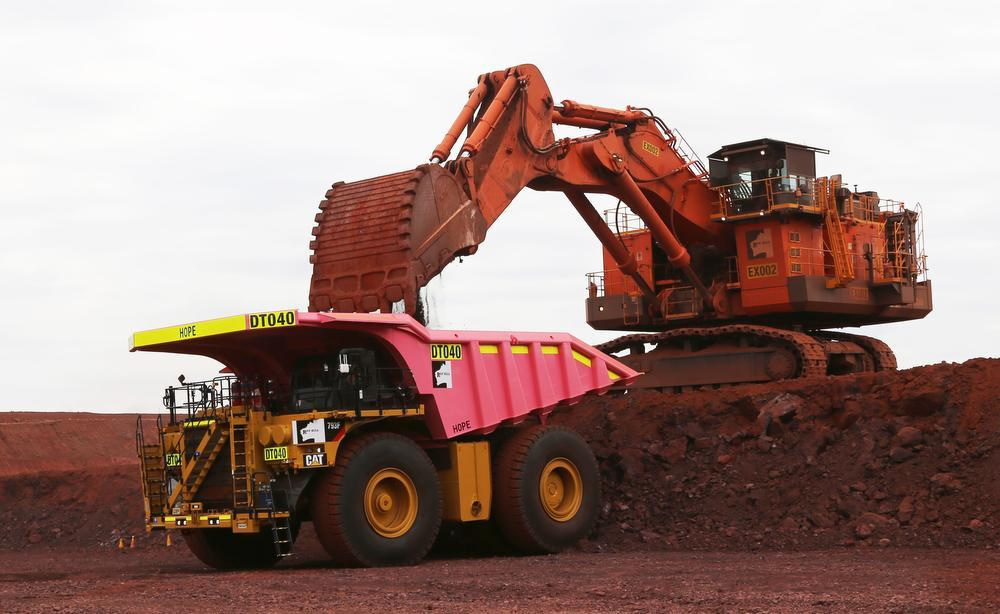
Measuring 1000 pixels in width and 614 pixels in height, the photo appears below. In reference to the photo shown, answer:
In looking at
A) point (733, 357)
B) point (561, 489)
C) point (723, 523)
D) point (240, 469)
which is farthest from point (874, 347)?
point (240, 469)

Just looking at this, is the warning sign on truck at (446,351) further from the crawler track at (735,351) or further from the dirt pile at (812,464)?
the crawler track at (735,351)

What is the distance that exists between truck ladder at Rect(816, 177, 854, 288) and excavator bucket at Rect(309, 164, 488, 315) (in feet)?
26.5

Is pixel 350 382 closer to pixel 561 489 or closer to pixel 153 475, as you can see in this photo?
pixel 153 475

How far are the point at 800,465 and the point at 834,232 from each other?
6388 millimetres

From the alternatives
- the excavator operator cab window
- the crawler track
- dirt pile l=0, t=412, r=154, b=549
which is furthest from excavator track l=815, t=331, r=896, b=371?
dirt pile l=0, t=412, r=154, b=549

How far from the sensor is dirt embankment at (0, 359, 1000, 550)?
693 inches

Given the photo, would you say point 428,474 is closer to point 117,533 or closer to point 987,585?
point 987,585

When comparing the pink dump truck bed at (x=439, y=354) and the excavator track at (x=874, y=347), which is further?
the excavator track at (x=874, y=347)

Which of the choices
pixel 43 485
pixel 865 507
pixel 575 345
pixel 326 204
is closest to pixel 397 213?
pixel 326 204

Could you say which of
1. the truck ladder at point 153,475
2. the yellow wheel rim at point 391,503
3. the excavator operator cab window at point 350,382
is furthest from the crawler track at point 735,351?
the truck ladder at point 153,475

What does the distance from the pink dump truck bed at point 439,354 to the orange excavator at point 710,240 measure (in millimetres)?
2063

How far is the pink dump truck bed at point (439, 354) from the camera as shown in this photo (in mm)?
16156

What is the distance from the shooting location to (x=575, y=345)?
19.3m

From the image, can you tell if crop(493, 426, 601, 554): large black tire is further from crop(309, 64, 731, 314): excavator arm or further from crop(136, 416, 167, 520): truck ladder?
crop(136, 416, 167, 520): truck ladder
